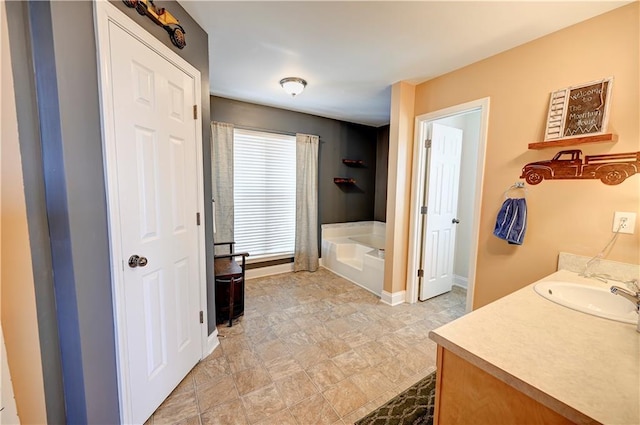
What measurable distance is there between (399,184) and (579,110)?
1.45 meters

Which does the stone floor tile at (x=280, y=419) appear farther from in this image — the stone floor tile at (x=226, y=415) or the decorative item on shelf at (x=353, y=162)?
the decorative item on shelf at (x=353, y=162)

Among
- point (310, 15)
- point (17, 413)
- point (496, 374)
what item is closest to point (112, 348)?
point (17, 413)

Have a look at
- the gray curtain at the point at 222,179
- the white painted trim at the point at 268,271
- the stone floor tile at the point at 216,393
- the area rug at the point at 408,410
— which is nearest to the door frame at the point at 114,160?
the stone floor tile at the point at 216,393

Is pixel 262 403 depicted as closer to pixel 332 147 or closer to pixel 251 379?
pixel 251 379

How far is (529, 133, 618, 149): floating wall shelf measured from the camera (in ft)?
4.88

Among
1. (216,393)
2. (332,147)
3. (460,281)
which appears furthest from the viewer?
(332,147)

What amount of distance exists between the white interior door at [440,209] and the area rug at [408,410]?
145 centimetres

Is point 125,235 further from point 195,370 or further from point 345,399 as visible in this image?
point 345,399

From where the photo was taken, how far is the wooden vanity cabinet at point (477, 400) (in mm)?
698

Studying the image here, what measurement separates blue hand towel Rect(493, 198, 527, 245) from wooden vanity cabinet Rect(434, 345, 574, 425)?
147 centimetres

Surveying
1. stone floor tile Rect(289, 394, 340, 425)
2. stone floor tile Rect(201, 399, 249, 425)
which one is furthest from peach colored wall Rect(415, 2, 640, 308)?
stone floor tile Rect(201, 399, 249, 425)

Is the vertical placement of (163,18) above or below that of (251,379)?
above

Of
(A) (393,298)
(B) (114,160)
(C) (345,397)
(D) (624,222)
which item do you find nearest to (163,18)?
(B) (114,160)

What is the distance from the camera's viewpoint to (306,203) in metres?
3.86
